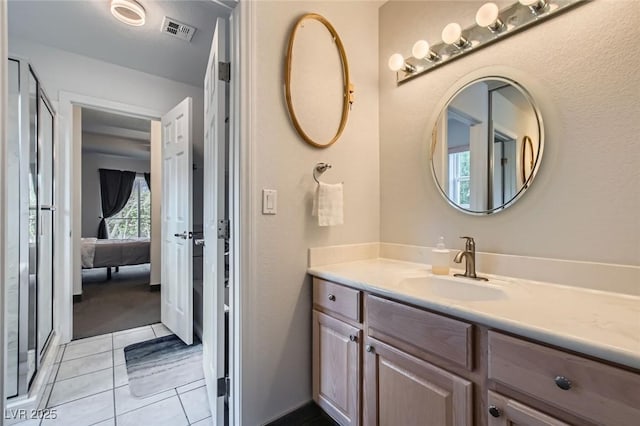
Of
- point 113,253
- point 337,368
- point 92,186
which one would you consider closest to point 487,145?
point 337,368

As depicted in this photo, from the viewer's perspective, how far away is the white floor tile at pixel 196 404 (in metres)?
1.56

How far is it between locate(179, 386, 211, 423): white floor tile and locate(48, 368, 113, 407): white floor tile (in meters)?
0.53

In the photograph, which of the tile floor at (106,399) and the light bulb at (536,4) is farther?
the tile floor at (106,399)

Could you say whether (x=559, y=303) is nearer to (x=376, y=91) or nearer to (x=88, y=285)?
(x=376, y=91)

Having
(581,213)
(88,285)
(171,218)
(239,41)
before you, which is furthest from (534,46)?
(88,285)

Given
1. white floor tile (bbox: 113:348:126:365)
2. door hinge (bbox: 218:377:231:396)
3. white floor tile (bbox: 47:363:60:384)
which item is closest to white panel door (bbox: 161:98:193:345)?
white floor tile (bbox: 113:348:126:365)

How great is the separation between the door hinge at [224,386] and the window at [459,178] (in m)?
1.46

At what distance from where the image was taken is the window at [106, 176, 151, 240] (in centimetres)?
721

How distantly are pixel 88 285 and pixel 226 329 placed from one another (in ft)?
13.6

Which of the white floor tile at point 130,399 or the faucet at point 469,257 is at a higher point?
the faucet at point 469,257

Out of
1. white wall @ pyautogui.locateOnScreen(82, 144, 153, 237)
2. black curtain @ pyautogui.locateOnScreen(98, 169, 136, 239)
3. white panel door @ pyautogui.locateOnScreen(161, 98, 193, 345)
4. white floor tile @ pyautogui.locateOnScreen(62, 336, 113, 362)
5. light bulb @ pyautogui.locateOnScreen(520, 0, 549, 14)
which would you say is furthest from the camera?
black curtain @ pyautogui.locateOnScreen(98, 169, 136, 239)

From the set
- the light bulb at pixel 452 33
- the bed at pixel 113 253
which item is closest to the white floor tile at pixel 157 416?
the light bulb at pixel 452 33

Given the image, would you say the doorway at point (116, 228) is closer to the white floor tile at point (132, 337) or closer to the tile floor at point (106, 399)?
the white floor tile at point (132, 337)

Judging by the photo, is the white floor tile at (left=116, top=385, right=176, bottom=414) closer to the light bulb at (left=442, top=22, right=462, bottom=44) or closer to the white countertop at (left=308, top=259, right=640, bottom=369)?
the white countertop at (left=308, top=259, right=640, bottom=369)
